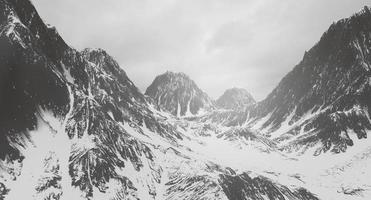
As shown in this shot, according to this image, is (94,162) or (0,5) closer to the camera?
(94,162)

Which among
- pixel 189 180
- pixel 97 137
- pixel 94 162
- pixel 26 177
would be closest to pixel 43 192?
pixel 26 177

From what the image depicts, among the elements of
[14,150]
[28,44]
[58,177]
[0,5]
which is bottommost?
[58,177]

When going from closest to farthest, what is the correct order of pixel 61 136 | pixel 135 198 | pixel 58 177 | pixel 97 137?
pixel 58 177 < pixel 135 198 < pixel 61 136 < pixel 97 137

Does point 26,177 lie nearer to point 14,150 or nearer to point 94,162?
point 14,150

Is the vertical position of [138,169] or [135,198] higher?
[138,169]

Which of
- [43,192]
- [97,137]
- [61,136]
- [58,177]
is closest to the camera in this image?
[43,192]

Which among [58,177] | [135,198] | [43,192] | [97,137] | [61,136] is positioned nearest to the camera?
[43,192]

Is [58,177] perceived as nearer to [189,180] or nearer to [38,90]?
[38,90]

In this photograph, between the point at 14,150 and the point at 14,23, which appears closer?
the point at 14,150

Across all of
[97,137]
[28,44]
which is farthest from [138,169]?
[28,44]
